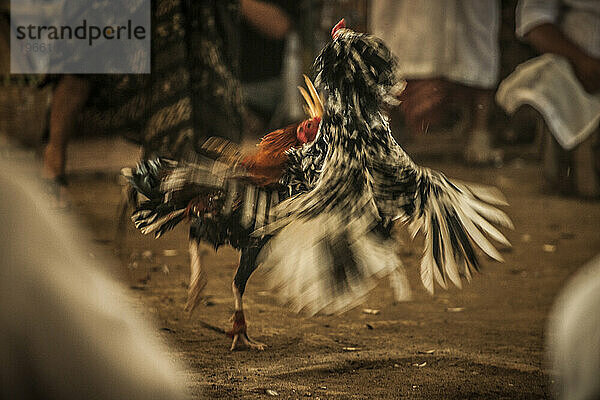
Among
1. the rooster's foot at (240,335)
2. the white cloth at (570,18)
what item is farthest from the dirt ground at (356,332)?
the white cloth at (570,18)

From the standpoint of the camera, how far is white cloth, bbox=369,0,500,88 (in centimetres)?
119

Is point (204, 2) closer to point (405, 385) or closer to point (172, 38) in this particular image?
point (172, 38)

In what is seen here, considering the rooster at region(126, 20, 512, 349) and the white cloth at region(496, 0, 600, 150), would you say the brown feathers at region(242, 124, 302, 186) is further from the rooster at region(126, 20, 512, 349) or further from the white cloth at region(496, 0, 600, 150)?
the white cloth at region(496, 0, 600, 150)

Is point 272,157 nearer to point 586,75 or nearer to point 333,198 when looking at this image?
point 333,198

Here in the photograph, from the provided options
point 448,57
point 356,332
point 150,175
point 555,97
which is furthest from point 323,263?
point 555,97

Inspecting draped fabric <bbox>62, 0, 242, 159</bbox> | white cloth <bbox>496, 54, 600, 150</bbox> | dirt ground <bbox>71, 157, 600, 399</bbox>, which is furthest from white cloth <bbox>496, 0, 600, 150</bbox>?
draped fabric <bbox>62, 0, 242, 159</bbox>

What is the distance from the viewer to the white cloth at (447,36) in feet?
3.92

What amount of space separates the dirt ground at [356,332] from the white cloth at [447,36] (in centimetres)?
18

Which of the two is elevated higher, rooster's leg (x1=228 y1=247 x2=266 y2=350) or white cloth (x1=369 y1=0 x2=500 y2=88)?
white cloth (x1=369 y1=0 x2=500 y2=88)

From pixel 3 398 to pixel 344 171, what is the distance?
0.62 m

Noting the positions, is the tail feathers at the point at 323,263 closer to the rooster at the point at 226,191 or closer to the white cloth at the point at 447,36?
the rooster at the point at 226,191

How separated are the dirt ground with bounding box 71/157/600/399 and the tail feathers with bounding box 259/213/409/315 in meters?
0.04

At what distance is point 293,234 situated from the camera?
1123 mm

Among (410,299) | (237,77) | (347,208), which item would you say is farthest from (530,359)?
(237,77)
